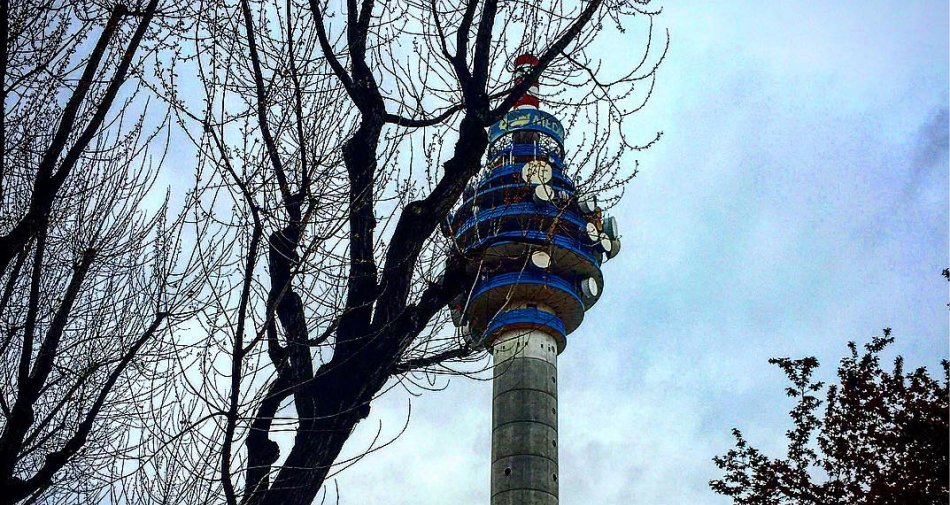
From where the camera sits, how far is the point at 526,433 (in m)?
35.0

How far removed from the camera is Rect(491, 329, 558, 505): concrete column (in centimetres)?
3441

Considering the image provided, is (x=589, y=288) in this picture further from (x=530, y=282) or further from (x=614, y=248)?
(x=530, y=282)

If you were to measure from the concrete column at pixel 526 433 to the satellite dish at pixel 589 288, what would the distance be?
304 centimetres

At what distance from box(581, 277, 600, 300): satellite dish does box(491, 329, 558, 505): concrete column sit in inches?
120

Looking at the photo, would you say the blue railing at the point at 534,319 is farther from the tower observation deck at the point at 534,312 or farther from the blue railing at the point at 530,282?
the blue railing at the point at 530,282

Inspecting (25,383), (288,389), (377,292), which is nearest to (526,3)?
(377,292)

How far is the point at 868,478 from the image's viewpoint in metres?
12.7

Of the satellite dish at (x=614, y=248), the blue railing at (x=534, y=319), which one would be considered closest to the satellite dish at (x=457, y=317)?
the blue railing at (x=534, y=319)

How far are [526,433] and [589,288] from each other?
21.9 ft

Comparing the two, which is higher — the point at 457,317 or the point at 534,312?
the point at 534,312

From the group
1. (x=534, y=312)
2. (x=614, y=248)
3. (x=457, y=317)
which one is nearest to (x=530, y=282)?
(x=534, y=312)

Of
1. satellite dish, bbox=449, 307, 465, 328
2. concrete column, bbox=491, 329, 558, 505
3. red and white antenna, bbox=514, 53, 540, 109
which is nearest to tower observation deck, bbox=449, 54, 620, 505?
concrete column, bbox=491, 329, 558, 505

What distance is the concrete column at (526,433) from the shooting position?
113 ft

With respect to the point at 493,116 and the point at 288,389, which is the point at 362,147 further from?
the point at 288,389
